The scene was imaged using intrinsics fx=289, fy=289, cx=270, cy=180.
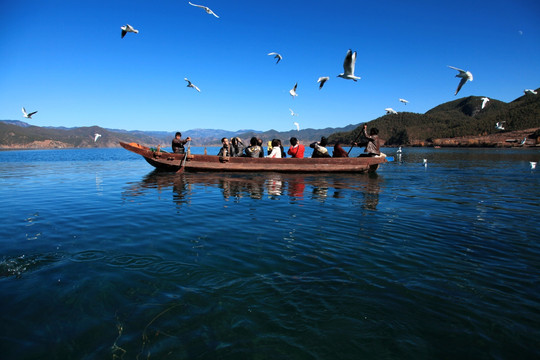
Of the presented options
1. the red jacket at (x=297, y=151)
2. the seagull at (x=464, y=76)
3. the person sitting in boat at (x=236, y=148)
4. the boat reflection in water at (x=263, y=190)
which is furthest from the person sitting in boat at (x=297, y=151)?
the seagull at (x=464, y=76)

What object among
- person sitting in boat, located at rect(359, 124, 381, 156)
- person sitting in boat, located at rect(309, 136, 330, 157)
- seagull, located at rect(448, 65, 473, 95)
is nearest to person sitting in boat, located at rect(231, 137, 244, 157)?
person sitting in boat, located at rect(309, 136, 330, 157)

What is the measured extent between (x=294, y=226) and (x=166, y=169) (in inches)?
600

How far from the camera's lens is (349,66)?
35.1 ft

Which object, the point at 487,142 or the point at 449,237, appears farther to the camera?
the point at 487,142

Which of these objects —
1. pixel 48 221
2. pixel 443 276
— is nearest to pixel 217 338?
pixel 443 276

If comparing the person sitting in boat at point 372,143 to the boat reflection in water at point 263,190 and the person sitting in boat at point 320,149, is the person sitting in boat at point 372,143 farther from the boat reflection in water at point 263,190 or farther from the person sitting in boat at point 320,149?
the boat reflection in water at point 263,190

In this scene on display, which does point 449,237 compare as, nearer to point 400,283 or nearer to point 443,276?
point 443,276

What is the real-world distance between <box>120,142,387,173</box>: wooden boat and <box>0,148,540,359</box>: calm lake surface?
10.0 meters

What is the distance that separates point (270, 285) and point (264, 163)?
581 inches

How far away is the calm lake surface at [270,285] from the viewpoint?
10.3ft

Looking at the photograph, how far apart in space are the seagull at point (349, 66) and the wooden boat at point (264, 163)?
7798mm

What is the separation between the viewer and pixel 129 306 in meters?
3.80

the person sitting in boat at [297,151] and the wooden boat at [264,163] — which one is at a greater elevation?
the person sitting in boat at [297,151]

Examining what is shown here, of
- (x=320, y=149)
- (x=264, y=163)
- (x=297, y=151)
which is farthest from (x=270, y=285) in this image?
(x=297, y=151)
